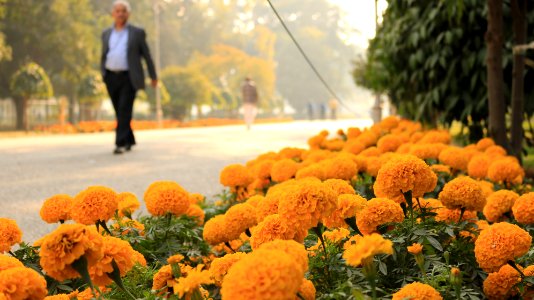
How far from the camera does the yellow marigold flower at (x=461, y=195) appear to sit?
201 cm

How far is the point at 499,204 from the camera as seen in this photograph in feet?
7.43

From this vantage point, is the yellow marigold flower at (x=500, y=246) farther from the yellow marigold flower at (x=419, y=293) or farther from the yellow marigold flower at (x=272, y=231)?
the yellow marigold flower at (x=272, y=231)

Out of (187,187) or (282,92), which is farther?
(282,92)

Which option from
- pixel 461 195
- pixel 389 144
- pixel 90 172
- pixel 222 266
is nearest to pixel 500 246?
pixel 461 195

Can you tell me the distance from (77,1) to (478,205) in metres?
29.3

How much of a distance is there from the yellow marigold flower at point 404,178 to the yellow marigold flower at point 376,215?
0.17 feet

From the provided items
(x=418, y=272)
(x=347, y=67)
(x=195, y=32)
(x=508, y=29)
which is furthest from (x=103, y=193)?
(x=347, y=67)

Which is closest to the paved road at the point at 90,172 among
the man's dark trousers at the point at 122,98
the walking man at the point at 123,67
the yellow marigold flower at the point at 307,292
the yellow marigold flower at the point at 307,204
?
the man's dark trousers at the point at 122,98

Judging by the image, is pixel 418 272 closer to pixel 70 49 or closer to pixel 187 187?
pixel 187 187

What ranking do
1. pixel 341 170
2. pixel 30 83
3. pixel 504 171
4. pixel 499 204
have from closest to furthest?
pixel 499 204 < pixel 341 170 < pixel 504 171 < pixel 30 83

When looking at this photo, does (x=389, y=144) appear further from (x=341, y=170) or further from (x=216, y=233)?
(x=216, y=233)

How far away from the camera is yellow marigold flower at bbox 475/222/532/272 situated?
1.60 metres

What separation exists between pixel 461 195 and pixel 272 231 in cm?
76

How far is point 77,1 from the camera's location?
93.7 feet
